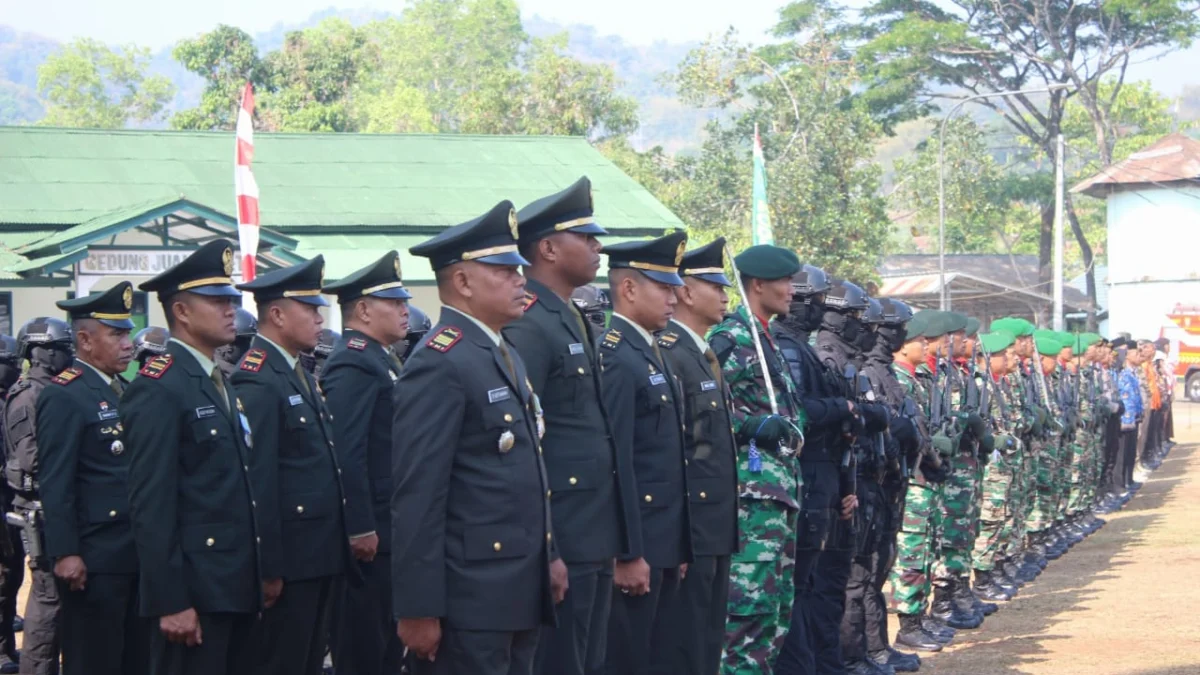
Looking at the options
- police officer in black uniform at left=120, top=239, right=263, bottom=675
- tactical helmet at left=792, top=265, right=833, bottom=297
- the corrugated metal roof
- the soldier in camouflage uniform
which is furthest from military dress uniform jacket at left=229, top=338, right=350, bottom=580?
the corrugated metal roof

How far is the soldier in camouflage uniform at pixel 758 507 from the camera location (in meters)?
6.76

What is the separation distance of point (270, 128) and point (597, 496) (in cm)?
4065

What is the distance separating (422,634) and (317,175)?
22.9m

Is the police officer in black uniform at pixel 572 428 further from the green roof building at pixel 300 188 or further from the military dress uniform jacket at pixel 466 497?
the green roof building at pixel 300 188

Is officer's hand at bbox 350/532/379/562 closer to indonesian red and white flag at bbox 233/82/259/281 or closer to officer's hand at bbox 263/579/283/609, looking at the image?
officer's hand at bbox 263/579/283/609

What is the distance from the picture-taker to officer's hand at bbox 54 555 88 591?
634 cm

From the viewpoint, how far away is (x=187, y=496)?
17.5ft

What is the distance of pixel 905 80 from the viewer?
1686 inches

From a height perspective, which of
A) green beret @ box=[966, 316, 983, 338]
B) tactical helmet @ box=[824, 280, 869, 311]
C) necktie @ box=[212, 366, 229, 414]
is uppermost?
tactical helmet @ box=[824, 280, 869, 311]

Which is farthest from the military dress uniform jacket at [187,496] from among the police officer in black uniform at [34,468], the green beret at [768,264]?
the police officer in black uniform at [34,468]

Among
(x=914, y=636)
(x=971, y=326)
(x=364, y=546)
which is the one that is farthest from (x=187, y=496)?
(x=971, y=326)

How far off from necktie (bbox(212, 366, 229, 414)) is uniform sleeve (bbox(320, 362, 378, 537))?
86cm

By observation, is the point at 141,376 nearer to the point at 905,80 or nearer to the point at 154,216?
the point at 154,216

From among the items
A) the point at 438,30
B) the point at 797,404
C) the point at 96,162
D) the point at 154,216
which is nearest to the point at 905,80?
the point at 96,162
